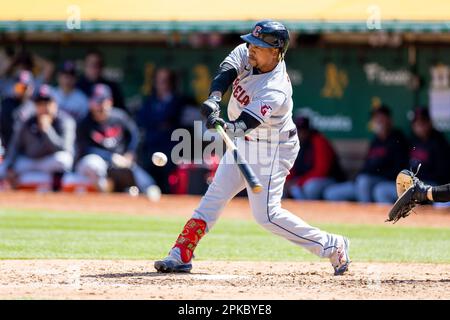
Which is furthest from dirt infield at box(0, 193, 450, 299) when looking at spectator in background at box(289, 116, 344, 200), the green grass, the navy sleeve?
spectator in background at box(289, 116, 344, 200)

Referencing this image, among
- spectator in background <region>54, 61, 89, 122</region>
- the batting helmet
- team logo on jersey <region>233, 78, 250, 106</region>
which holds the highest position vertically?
the batting helmet

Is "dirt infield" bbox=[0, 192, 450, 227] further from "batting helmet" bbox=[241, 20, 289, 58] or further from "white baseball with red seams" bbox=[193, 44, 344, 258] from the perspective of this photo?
"batting helmet" bbox=[241, 20, 289, 58]

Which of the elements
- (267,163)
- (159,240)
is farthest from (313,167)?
(267,163)

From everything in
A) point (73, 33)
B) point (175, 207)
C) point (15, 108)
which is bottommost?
point (175, 207)

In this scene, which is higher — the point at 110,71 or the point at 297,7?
the point at 297,7

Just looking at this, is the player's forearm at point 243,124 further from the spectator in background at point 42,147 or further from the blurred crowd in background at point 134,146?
the spectator in background at point 42,147

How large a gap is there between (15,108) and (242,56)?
8.40 meters

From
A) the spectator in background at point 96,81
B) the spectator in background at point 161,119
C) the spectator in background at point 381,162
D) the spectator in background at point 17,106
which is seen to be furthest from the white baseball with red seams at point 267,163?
the spectator in background at point 96,81

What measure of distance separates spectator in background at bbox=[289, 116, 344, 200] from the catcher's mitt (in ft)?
22.0

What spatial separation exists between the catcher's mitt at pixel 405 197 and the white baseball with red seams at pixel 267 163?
0.43 meters

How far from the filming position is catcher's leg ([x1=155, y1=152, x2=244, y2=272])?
6.29 meters
